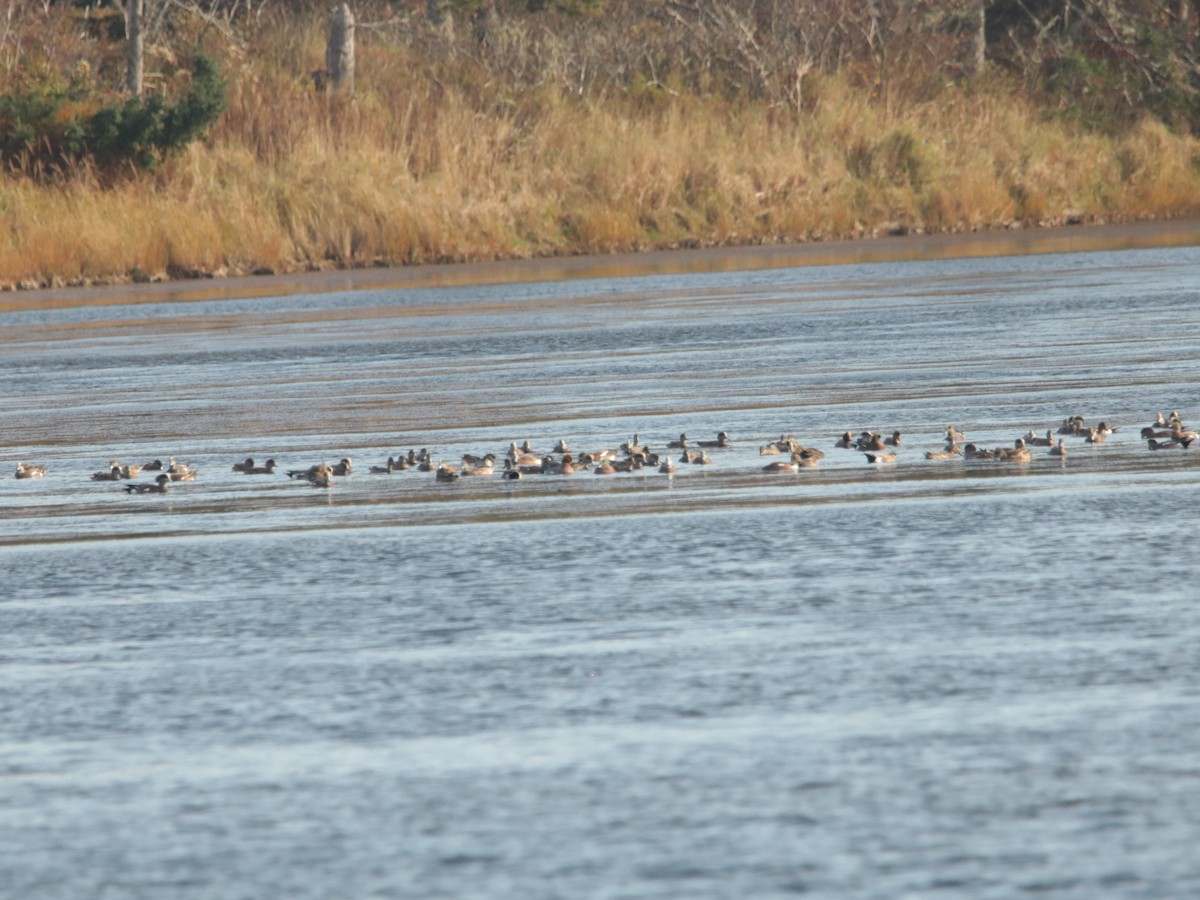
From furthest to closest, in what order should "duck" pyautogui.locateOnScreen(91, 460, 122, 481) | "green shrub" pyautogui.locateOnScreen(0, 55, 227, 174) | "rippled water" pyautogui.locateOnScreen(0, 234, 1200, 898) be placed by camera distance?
"green shrub" pyautogui.locateOnScreen(0, 55, 227, 174)
"duck" pyautogui.locateOnScreen(91, 460, 122, 481)
"rippled water" pyautogui.locateOnScreen(0, 234, 1200, 898)

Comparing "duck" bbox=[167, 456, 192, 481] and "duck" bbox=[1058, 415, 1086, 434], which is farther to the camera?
"duck" bbox=[1058, 415, 1086, 434]

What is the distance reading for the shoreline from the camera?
28203mm

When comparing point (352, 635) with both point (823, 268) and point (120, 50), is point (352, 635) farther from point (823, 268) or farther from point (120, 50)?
point (120, 50)

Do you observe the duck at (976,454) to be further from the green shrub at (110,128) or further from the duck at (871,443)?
the green shrub at (110,128)

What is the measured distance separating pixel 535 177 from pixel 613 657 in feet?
85.4

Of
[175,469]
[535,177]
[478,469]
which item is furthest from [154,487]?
[535,177]

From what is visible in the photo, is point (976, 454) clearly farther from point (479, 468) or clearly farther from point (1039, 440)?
point (479, 468)

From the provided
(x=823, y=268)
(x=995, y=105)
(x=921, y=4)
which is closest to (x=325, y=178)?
(x=823, y=268)

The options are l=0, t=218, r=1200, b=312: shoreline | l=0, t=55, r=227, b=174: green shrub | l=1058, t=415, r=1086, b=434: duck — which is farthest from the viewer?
l=0, t=55, r=227, b=174: green shrub

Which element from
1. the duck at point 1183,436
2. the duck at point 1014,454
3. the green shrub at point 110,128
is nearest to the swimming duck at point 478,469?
the duck at point 1014,454

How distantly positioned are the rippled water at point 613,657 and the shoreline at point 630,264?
1274 cm

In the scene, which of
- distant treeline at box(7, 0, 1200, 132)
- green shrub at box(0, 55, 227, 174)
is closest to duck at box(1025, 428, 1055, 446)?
green shrub at box(0, 55, 227, 174)

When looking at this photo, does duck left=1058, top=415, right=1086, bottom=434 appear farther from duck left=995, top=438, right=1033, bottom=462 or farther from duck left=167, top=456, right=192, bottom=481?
duck left=167, top=456, right=192, bottom=481

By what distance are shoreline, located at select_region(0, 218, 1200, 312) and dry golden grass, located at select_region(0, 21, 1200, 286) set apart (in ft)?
1.62
